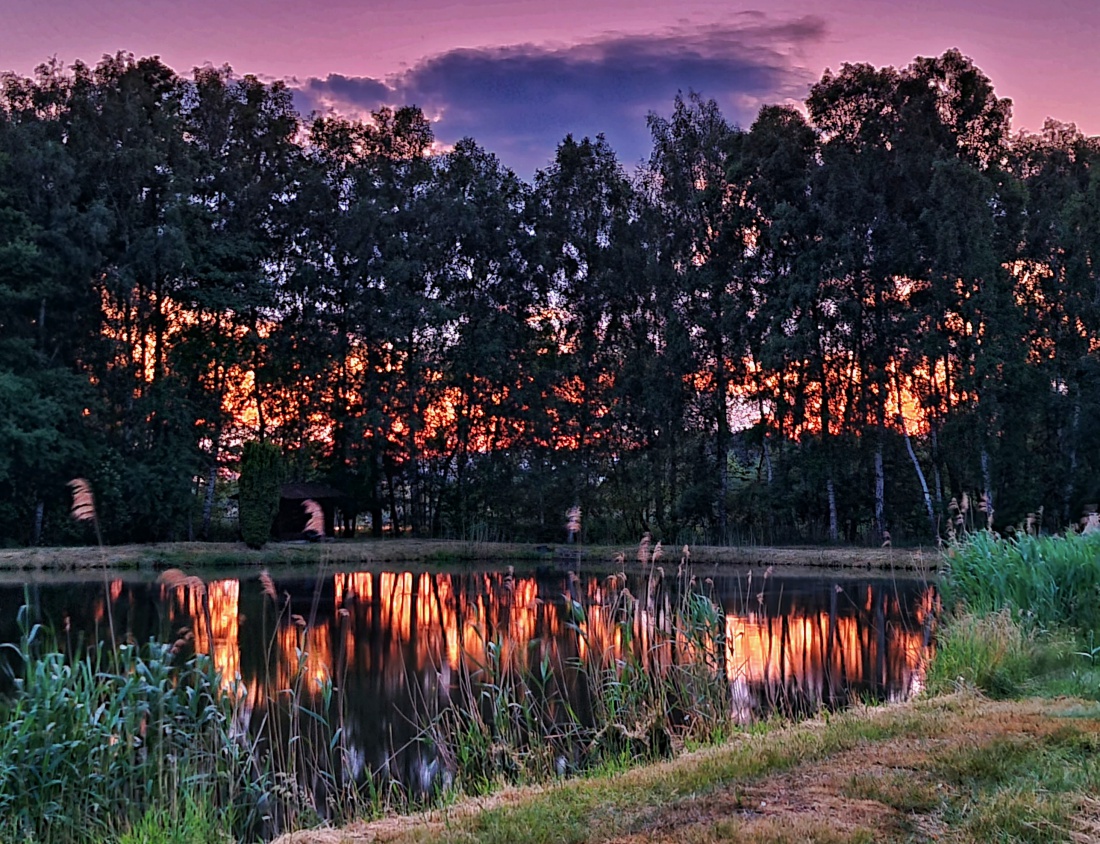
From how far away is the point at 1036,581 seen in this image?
9.80 meters

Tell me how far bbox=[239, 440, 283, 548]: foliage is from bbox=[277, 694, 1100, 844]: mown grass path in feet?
83.8

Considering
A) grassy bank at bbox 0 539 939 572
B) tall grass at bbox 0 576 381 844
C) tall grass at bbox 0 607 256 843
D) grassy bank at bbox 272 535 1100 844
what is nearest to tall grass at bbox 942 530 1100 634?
grassy bank at bbox 272 535 1100 844

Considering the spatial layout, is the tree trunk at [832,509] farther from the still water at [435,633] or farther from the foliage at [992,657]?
the foliage at [992,657]

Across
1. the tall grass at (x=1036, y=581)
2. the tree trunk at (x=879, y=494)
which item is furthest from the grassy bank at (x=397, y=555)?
the tall grass at (x=1036, y=581)

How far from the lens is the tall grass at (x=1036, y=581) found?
9602 mm

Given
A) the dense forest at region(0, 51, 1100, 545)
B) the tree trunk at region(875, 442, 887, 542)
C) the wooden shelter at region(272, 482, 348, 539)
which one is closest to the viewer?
the dense forest at region(0, 51, 1100, 545)

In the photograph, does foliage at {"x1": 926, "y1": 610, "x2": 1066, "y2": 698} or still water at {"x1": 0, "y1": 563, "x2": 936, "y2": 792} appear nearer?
foliage at {"x1": 926, "y1": 610, "x2": 1066, "y2": 698}

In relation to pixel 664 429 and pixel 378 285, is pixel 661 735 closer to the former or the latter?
pixel 664 429

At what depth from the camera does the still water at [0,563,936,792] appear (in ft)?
27.2

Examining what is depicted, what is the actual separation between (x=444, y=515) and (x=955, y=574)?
2670cm

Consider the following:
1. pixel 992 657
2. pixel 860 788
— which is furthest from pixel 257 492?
pixel 860 788

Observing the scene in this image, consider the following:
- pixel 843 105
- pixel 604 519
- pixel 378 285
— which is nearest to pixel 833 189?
pixel 843 105

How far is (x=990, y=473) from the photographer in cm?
2825

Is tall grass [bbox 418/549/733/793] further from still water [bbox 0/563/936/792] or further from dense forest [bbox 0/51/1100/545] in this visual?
dense forest [bbox 0/51/1100/545]
